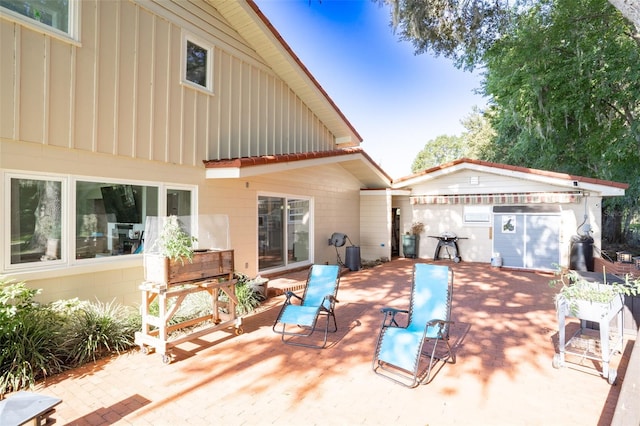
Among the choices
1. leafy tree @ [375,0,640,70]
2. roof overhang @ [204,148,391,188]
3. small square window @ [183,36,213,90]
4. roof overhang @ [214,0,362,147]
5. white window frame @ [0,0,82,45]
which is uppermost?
leafy tree @ [375,0,640,70]

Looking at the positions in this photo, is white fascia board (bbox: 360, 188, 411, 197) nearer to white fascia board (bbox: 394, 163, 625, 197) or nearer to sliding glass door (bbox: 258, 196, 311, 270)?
white fascia board (bbox: 394, 163, 625, 197)

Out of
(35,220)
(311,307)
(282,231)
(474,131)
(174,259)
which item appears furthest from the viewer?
(474,131)

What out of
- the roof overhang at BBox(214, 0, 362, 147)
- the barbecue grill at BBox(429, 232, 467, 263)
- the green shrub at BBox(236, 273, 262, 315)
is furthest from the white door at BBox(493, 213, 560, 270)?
the green shrub at BBox(236, 273, 262, 315)

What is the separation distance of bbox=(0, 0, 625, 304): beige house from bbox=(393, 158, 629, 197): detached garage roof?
0.07m

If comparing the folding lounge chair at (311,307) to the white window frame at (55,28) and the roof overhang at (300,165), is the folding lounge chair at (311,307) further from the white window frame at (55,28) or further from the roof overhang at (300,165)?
the white window frame at (55,28)

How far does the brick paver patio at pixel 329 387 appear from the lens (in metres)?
3.46

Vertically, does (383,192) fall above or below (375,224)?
above

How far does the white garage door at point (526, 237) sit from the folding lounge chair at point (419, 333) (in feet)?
30.4

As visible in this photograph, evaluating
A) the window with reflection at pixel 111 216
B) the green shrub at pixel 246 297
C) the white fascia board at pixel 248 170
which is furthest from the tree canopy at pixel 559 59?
the green shrub at pixel 246 297

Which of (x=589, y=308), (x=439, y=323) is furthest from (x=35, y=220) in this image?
(x=589, y=308)

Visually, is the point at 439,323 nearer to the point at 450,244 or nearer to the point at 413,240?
the point at 450,244

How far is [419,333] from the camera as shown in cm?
442

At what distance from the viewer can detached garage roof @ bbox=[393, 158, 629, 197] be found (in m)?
11.1

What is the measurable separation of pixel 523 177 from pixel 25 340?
14.1 metres
